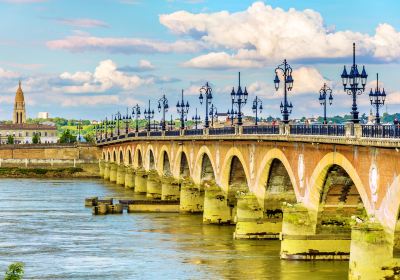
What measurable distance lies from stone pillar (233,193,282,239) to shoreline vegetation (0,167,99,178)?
100410 millimetres

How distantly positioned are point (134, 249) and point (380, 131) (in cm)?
2279

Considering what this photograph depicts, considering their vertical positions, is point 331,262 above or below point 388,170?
below

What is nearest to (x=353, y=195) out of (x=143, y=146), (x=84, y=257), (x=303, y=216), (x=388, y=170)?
(x=303, y=216)

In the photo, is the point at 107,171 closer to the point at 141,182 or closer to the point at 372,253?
the point at 141,182

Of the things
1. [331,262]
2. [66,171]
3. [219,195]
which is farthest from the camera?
[66,171]

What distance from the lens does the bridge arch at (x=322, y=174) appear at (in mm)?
46281

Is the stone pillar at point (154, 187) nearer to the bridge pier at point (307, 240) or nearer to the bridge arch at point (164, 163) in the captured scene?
the bridge arch at point (164, 163)

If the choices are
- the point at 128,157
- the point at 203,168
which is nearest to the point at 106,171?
the point at 128,157

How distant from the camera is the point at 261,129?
66.3 meters

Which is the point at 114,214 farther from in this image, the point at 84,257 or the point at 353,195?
the point at 353,195

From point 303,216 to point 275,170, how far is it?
11.1 m

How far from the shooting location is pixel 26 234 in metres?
69.6

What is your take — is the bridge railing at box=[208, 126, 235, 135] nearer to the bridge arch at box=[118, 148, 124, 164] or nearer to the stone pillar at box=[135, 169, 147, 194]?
the stone pillar at box=[135, 169, 147, 194]

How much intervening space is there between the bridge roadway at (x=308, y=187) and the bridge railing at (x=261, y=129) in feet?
0.23
